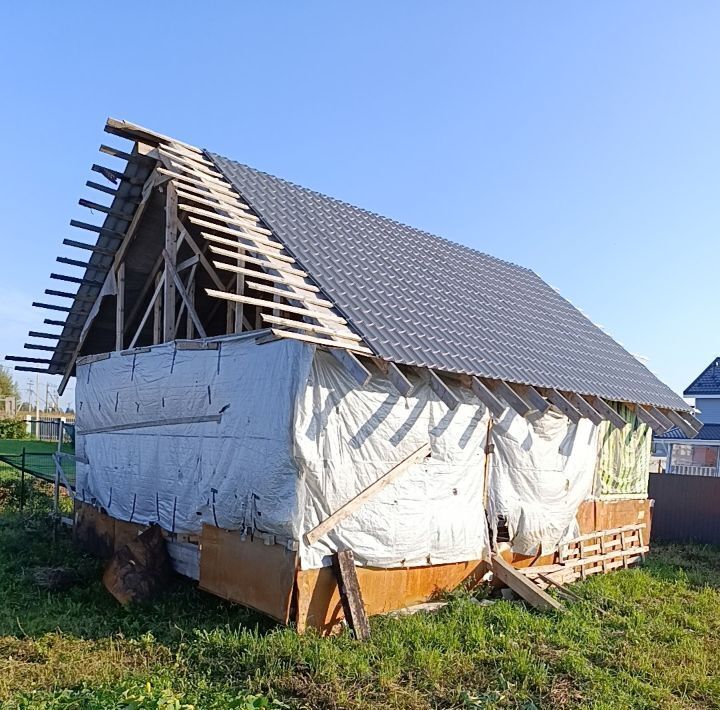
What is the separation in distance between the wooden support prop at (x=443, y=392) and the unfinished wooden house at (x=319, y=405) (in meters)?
0.02

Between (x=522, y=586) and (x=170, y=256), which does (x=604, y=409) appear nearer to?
(x=522, y=586)

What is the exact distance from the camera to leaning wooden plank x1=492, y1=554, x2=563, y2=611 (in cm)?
835

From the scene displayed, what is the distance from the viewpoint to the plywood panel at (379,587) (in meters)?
7.04

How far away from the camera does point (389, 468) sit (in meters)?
7.89

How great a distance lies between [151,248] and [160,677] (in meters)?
6.99

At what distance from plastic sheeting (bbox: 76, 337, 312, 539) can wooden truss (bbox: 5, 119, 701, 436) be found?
0.48 m

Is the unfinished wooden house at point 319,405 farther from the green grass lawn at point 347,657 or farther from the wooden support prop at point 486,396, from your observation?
the green grass lawn at point 347,657

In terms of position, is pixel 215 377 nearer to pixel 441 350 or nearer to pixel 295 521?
pixel 295 521

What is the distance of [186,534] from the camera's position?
8.80m

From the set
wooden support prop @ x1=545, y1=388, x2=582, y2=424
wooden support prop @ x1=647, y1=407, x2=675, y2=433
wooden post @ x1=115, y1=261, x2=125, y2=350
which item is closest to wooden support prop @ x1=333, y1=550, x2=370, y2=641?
wooden support prop @ x1=545, y1=388, x2=582, y2=424

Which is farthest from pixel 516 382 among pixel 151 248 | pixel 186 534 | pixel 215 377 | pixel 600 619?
pixel 151 248

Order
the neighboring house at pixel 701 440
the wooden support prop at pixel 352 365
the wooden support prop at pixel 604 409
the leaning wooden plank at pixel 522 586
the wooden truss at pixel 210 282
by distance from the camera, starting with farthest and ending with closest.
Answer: the neighboring house at pixel 701 440 → the wooden support prop at pixel 604 409 → the leaning wooden plank at pixel 522 586 → the wooden truss at pixel 210 282 → the wooden support prop at pixel 352 365

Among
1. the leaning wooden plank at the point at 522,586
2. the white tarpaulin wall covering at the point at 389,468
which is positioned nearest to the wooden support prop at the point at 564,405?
the white tarpaulin wall covering at the point at 389,468

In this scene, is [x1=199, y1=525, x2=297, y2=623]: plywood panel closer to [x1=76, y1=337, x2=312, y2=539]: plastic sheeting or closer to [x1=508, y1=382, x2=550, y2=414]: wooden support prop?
[x1=76, y1=337, x2=312, y2=539]: plastic sheeting
